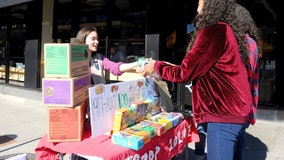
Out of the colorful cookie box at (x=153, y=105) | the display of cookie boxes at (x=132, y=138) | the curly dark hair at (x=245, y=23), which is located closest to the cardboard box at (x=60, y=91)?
the display of cookie boxes at (x=132, y=138)

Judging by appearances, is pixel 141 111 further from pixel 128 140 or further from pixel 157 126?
pixel 128 140

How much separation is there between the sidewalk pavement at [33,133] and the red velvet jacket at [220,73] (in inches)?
82.2

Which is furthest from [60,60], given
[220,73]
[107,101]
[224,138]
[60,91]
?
[224,138]

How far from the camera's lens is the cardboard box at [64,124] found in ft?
7.38

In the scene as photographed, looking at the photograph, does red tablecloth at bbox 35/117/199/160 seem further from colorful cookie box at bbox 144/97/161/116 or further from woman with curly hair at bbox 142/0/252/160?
woman with curly hair at bbox 142/0/252/160

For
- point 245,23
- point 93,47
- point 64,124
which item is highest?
point 245,23

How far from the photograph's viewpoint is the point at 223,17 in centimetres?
221

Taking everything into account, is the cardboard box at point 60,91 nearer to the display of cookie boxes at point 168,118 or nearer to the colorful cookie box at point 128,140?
the colorful cookie box at point 128,140

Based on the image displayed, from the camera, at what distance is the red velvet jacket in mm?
2125

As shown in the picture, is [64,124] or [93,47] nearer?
[64,124]

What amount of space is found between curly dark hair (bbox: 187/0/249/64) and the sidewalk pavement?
2.30 meters

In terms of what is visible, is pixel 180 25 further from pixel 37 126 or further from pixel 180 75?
pixel 180 75

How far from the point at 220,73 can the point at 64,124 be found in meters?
1.21

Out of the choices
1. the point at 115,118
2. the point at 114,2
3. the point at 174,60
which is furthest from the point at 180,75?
the point at 114,2
